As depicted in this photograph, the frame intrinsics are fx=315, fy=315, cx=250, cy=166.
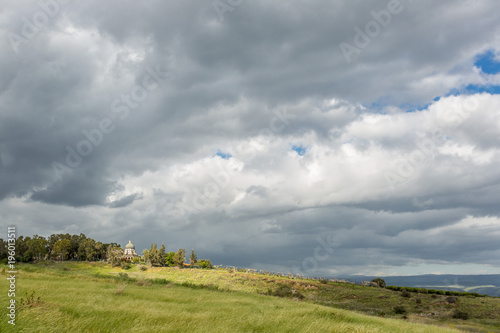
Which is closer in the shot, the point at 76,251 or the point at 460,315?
the point at 460,315

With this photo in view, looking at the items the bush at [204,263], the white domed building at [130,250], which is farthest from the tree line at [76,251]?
the white domed building at [130,250]

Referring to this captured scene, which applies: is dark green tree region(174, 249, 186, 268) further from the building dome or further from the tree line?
the building dome

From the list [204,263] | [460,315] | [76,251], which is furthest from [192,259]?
[460,315]

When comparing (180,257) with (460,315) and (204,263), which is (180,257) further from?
(460,315)

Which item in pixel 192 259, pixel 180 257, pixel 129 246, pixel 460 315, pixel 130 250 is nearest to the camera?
pixel 460 315

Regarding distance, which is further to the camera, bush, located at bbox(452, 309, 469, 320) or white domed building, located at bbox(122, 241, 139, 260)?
white domed building, located at bbox(122, 241, 139, 260)

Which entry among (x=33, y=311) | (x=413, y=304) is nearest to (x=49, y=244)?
(x=413, y=304)

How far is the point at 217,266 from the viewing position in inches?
5714

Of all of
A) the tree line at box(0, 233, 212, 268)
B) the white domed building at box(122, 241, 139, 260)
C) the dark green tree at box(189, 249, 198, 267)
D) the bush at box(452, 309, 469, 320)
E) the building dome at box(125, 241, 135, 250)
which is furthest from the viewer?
the building dome at box(125, 241, 135, 250)

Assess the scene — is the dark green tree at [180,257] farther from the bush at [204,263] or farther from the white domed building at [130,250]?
the white domed building at [130,250]

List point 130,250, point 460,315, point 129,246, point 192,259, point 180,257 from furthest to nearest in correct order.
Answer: point 129,246, point 130,250, point 192,259, point 180,257, point 460,315

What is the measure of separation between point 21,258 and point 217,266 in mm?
77264

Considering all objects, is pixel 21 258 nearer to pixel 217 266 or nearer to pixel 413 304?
pixel 217 266

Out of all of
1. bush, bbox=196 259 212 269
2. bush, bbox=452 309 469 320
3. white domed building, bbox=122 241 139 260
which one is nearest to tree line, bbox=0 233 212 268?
bush, bbox=196 259 212 269
